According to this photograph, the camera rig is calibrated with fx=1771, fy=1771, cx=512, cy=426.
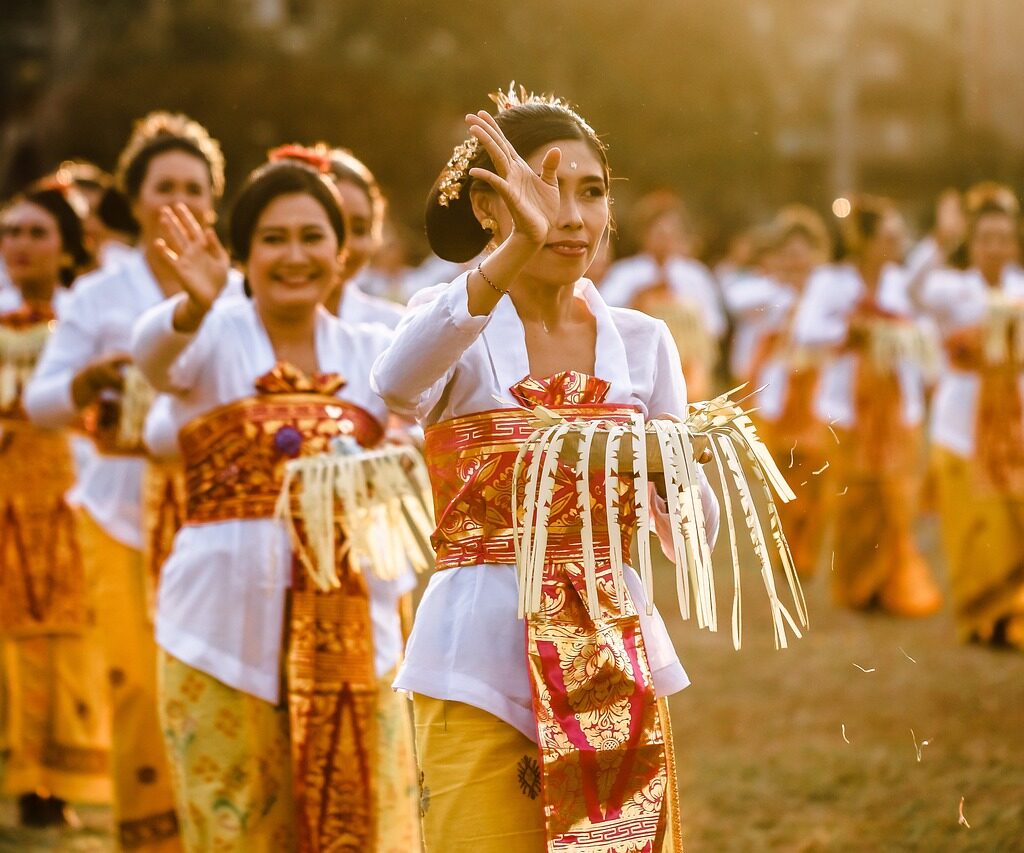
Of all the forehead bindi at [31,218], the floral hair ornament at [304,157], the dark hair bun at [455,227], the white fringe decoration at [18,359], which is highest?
the forehead bindi at [31,218]

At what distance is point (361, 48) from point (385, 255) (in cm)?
814

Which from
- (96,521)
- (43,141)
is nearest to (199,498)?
(96,521)

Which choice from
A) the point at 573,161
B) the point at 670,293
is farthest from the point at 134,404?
the point at 670,293

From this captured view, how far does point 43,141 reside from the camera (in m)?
24.5

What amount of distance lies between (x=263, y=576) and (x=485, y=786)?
4.78ft

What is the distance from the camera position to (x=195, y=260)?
14.8 feet

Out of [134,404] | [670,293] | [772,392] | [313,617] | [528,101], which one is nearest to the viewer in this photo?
[528,101]

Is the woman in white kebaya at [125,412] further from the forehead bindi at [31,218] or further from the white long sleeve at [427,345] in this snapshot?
the white long sleeve at [427,345]

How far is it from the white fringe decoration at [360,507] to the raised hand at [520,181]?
134 centimetres

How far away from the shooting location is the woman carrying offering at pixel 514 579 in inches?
128

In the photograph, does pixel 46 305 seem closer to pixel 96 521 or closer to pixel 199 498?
pixel 96 521

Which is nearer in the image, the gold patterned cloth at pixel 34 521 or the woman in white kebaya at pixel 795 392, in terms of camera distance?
the gold patterned cloth at pixel 34 521

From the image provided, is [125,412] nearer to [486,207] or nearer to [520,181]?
[486,207]

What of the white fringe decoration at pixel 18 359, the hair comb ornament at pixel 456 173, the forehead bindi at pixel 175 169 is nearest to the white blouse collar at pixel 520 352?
the hair comb ornament at pixel 456 173
